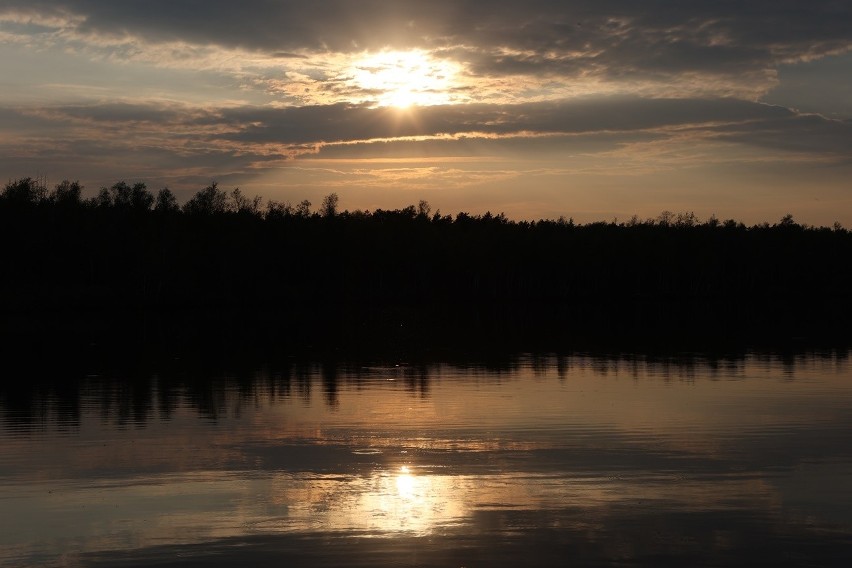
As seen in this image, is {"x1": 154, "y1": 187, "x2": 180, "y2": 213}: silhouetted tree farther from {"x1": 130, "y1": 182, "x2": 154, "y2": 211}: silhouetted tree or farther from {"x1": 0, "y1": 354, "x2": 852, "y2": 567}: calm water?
{"x1": 0, "y1": 354, "x2": 852, "y2": 567}: calm water

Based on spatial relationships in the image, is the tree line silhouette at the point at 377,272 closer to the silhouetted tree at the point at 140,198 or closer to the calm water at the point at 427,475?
the silhouetted tree at the point at 140,198

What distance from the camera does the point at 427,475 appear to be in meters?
17.1

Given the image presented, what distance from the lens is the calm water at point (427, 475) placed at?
12.7m

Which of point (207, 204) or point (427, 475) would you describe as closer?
point (427, 475)

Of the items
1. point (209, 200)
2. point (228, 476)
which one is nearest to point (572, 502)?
point (228, 476)

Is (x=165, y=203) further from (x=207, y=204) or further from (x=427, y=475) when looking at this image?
(x=427, y=475)

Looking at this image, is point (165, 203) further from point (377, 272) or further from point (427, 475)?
point (427, 475)

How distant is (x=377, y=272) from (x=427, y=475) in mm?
142460

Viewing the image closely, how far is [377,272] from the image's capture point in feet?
522

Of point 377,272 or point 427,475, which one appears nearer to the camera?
point 427,475

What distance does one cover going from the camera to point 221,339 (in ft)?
185

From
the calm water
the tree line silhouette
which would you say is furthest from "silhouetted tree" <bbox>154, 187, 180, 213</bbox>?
the calm water

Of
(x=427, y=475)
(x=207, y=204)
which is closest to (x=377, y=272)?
(x=207, y=204)

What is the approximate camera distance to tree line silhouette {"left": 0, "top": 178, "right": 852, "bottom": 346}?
9762cm
